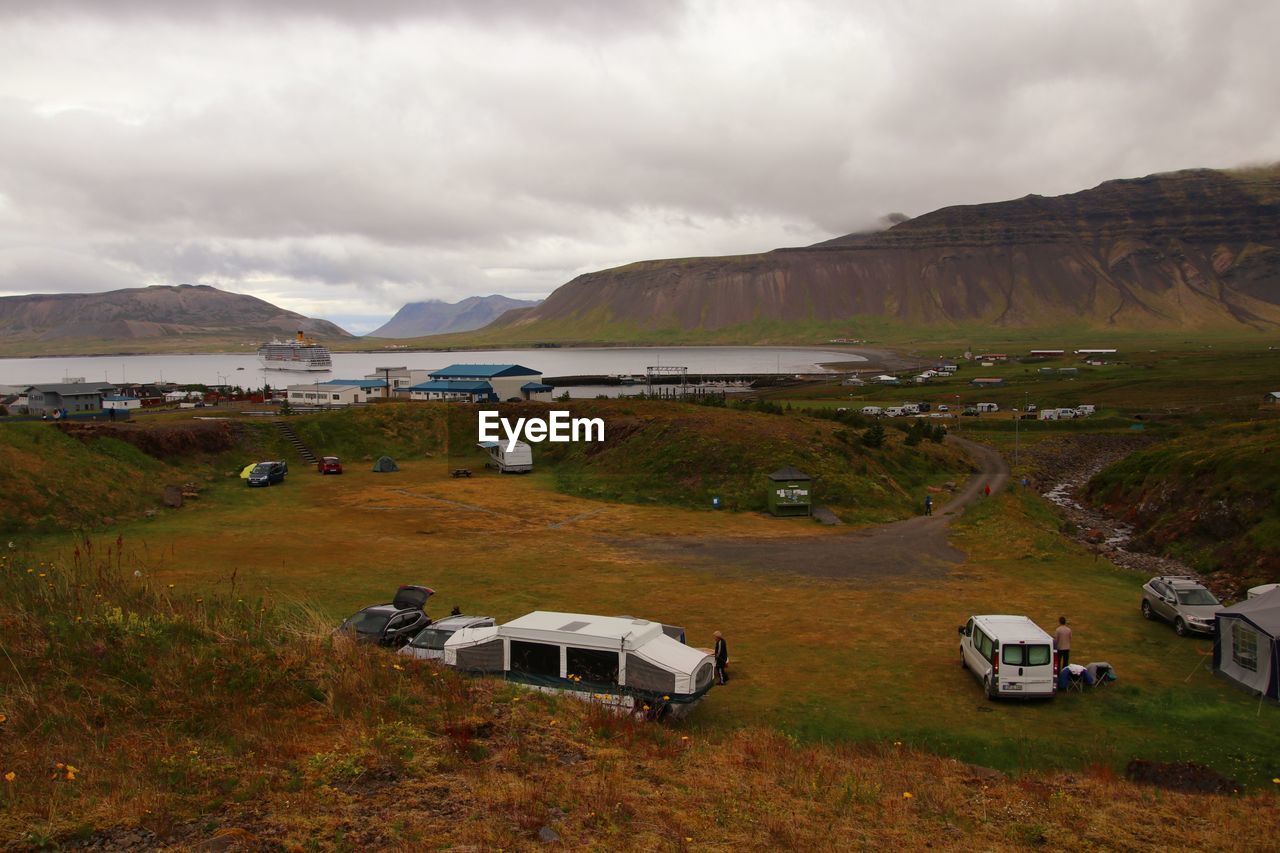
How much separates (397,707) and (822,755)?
682 centimetres

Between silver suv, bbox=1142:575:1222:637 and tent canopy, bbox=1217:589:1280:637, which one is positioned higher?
tent canopy, bbox=1217:589:1280:637

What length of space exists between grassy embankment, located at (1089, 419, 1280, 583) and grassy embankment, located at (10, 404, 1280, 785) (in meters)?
5.17

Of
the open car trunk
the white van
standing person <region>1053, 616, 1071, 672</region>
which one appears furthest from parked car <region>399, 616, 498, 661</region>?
standing person <region>1053, 616, 1071, 672</region>

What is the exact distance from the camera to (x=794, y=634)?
845 inches

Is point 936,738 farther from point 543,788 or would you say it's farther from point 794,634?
point 543,788

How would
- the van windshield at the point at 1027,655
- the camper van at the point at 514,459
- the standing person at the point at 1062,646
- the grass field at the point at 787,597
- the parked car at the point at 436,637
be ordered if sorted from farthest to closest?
the camper van at the point at 514,459
the standing person at the point at 1062,646
the parked car at the point at 436,637
the van windshield at the point at 1027,655
the grass field at the point at 787,597

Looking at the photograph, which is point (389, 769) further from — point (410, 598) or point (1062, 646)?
point (1062, 646)

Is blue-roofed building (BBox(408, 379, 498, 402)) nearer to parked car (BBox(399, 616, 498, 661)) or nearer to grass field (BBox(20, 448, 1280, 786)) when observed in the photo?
grass field (BBox(20, 448, 1280, 786))

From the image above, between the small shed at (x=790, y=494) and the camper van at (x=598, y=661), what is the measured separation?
25.0m

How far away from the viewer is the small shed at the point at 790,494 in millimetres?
39938

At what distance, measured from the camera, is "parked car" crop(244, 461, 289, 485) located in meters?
45.5

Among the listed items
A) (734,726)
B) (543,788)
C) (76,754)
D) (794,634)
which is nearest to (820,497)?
(794,634)

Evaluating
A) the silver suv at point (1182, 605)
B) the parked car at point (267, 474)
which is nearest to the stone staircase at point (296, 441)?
the parked car at point (267, 474)

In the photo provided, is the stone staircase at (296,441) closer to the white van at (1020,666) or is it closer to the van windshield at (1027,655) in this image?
the white van at (1020,666)
